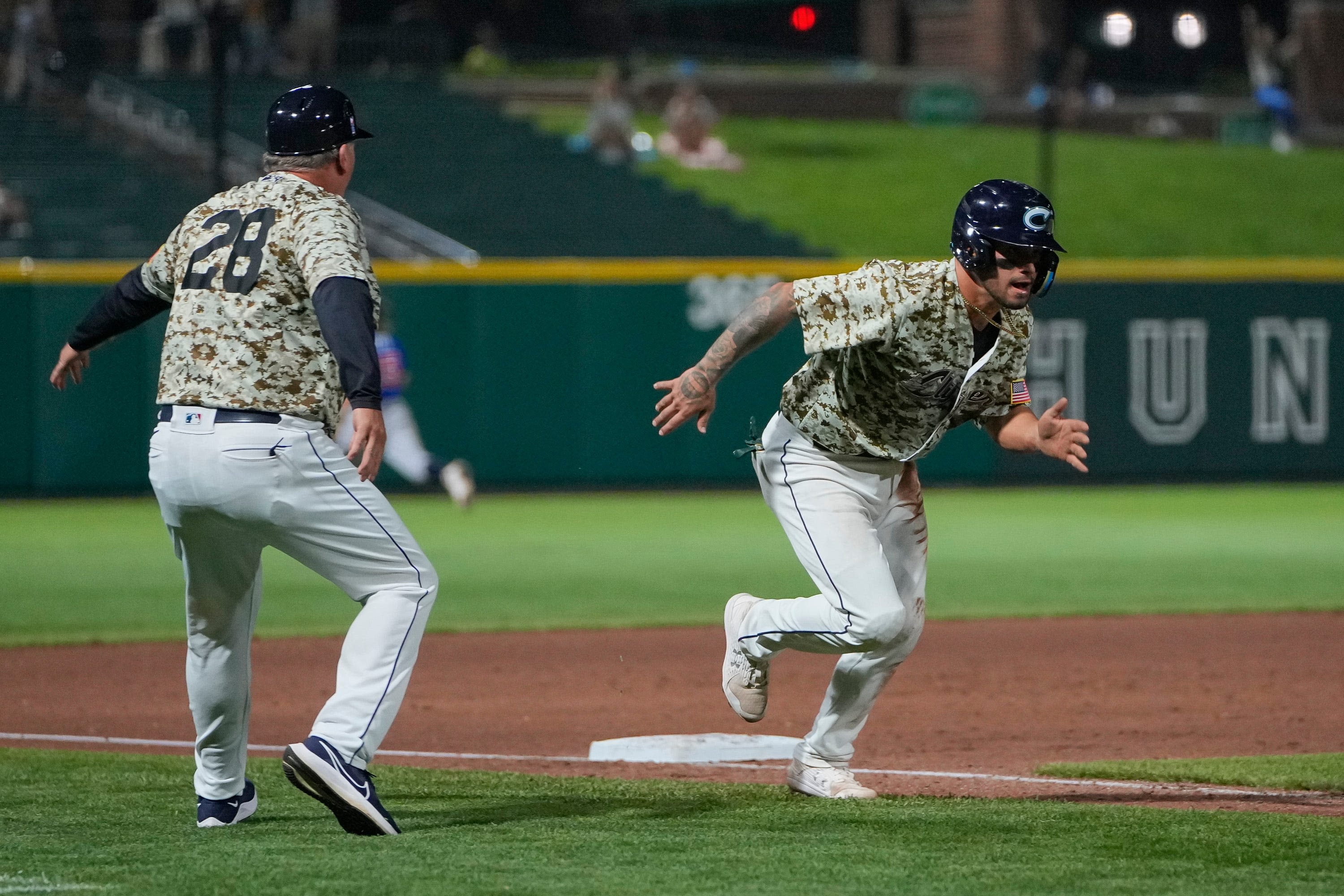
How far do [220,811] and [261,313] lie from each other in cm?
131

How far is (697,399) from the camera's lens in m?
4.91

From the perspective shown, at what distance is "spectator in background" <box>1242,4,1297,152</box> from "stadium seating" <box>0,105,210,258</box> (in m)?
20.6

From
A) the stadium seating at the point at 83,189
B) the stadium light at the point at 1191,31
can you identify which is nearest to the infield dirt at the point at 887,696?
the stadium seating at the point at 83,189

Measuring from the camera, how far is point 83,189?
20.9 metres

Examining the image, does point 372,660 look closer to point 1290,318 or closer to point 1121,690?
point 1121,690

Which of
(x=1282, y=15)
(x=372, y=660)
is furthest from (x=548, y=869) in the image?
(x=1282, y=15)

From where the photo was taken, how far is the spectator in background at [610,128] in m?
25.6

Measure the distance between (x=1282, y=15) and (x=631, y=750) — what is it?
34389 millimetres

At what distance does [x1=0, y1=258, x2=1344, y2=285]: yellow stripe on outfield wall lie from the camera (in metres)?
16.1

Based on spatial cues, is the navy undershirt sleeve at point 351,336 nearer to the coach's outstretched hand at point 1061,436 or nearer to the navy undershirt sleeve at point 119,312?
the navy undershirt sleeve at point 119,312

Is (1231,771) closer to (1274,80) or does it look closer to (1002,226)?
(1002,226)

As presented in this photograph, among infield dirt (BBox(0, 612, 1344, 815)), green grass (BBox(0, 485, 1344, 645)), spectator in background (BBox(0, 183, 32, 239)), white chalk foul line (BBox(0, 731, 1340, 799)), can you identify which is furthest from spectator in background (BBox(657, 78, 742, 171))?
white chalk foul line (BBox(0, 731, 1340, 799))

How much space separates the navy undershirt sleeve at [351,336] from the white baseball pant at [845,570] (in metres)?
1.42

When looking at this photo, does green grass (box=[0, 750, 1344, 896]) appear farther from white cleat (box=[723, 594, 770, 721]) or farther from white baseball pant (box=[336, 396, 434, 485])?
white baseball pant (box=[336, 396, 434, 485])
